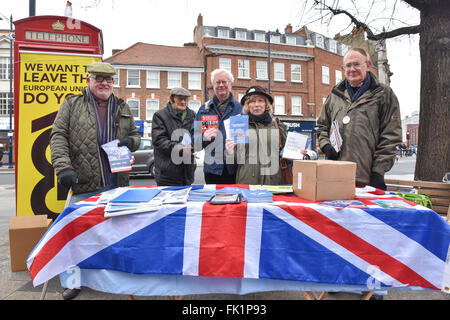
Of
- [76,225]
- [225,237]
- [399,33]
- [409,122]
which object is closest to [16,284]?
[76,225]

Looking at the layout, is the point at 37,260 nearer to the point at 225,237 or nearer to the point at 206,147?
the point at 225,237

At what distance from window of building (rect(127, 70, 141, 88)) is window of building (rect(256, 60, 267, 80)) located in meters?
10.8

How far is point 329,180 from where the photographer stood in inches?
82.2

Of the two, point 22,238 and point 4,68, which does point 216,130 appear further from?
point 4,68

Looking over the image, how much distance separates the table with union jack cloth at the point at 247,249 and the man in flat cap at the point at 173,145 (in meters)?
1.39

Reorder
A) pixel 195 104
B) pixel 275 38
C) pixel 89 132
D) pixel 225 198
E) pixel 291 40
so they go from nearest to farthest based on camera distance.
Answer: pixel 225 198, pixel 89 132, pixel 195 104, pixel 275 38, pixel 291 40

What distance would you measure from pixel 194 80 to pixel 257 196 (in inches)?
1033

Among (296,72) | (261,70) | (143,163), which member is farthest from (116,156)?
(296,72)

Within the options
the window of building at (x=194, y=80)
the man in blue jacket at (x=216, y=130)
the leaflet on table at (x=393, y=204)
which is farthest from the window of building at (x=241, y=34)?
the leaflet on table at (x=393, y=204)

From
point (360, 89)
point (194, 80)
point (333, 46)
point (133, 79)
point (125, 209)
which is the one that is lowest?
point (125, 209)

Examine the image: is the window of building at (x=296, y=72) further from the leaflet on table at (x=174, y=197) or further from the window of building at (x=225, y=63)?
the leaflet on table at (x=174, y=197)

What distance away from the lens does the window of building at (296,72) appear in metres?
29.9

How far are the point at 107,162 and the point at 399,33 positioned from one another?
545cm

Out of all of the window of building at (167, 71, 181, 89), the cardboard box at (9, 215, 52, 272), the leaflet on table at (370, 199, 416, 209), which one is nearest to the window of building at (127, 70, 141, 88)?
the window of building at (167, 71, 181, 89)
